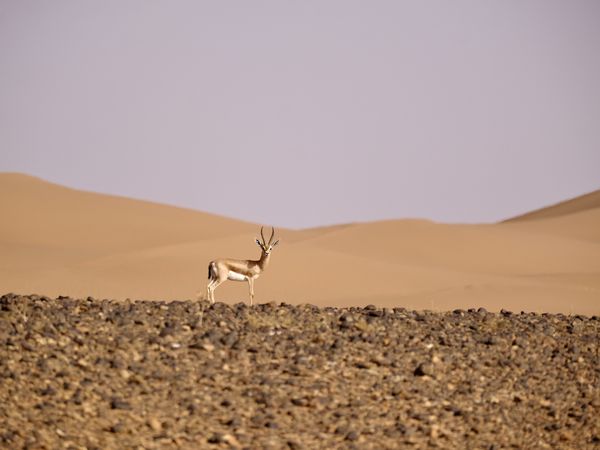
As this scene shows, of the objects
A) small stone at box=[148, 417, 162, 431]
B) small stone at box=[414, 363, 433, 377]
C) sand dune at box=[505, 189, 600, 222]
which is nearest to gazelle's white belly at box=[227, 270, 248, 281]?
small stone at box=[414, 363, 433, 377]

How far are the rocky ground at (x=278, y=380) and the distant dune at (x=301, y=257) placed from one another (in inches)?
692

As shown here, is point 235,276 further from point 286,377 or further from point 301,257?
point 301,257

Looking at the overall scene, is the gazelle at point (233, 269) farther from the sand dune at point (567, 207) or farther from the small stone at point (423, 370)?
the sand dune at point (567, 207)

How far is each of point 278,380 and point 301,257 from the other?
3794 centimetres

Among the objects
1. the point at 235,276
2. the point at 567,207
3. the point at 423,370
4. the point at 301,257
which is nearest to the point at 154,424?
the point at 423,370

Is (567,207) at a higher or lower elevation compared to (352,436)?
higher

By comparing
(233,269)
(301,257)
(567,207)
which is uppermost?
(567,207)

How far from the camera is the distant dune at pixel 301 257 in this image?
1601 inches

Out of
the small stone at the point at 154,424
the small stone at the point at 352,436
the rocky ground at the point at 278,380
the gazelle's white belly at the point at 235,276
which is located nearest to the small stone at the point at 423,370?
the rocky ground at the point at 278,380

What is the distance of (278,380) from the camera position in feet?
40.9

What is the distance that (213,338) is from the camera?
44.1ft

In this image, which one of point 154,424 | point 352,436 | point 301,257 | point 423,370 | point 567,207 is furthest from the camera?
point 567,207

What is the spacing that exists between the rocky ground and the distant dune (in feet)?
57.6

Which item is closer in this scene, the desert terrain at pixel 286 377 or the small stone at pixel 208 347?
the desert terrain at pixel 286 377
